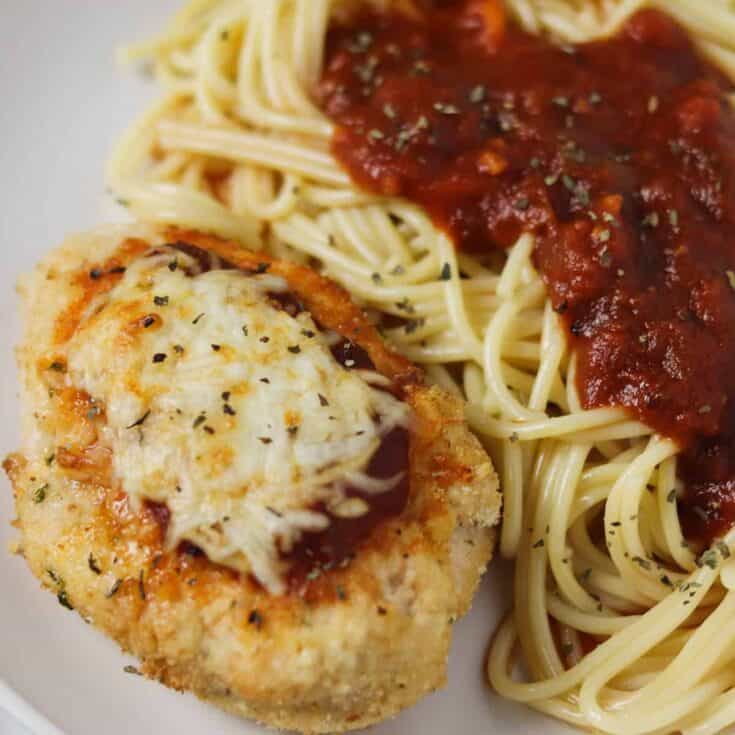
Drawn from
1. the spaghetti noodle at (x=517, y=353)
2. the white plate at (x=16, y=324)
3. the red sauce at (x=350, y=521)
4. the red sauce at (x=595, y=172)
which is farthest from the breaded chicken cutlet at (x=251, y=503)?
the red sauce at (x=595, y=172)

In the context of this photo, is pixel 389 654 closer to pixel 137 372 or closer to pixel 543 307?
pixel 137 372

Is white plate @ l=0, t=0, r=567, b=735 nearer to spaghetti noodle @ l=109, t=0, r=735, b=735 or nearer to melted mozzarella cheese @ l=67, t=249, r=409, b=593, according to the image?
spaghetti noodle @ l=109, t=0, r=735, b=735

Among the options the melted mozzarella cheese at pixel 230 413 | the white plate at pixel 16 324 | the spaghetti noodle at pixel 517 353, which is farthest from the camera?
the spaghetti noodle at pixel 517 353

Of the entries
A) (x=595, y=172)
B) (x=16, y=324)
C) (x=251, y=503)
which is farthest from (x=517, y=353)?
(x=16, y=324)

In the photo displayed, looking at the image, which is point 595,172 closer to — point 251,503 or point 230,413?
point 230,413

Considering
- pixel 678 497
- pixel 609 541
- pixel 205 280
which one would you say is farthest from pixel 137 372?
pixel 678 497

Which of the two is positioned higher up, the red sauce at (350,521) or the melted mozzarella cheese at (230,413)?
the melted mozzarella cheese at (230,413)

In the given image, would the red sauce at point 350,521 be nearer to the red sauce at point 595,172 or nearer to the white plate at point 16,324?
the white plate at point 16,324
